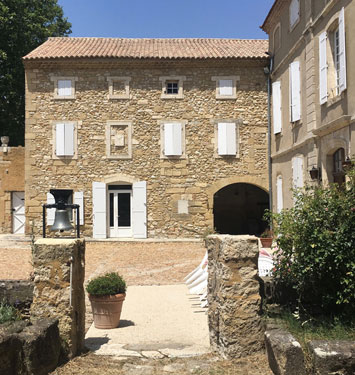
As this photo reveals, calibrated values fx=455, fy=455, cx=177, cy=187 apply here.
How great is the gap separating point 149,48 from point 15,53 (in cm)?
870

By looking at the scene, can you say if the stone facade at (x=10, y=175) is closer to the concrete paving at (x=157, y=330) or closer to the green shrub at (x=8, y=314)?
the concrete paving at (x=157, y=330)

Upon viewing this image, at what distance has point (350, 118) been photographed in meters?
8.90

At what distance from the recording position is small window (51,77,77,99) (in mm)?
15812

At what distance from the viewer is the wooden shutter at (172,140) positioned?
51.5 feet

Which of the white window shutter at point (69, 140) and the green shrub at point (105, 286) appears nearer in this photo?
the green shrub at point (105, 286)

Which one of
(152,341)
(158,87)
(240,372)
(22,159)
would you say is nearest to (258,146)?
(158,87)

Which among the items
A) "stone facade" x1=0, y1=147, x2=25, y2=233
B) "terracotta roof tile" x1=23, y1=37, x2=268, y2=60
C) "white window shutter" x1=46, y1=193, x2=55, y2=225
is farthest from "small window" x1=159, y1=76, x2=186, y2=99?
"stone facade" x1=0, y1=147, x2=25, y2=233

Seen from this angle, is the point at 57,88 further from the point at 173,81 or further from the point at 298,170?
the point at 298,170

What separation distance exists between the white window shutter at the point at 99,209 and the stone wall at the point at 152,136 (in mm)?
229

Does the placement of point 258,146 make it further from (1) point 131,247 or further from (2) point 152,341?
(2) point 152,341

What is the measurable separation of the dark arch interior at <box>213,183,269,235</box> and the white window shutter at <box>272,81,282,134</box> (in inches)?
201

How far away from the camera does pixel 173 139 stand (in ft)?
51.5

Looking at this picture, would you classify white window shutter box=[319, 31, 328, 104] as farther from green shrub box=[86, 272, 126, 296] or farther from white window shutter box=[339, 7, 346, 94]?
green shrub box=[86, 272, 126, 296]

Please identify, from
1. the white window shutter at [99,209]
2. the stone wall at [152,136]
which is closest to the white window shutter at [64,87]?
the stone wall at [152,136]
